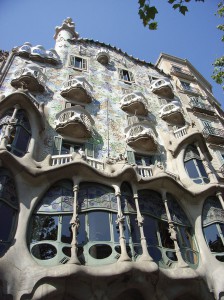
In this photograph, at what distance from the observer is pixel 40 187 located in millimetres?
11344

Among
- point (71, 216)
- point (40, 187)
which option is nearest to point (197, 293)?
point (71, 216)

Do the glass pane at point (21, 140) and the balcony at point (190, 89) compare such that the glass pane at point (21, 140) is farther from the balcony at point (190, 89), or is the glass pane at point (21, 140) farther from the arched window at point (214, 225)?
the balcony at point (190, 89)

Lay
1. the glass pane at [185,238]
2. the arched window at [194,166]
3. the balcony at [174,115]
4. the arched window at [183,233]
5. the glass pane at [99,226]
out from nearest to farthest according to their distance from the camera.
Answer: the glass pane at [99,226], the arched window at [183,233], the glass pane at [185,238], the arched window at [194,166], the balcony at [174,115]

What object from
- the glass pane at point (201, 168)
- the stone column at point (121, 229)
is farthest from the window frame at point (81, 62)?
the stone column at point (121, 229)

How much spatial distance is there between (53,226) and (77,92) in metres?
9.76

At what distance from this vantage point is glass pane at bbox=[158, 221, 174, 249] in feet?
37.3

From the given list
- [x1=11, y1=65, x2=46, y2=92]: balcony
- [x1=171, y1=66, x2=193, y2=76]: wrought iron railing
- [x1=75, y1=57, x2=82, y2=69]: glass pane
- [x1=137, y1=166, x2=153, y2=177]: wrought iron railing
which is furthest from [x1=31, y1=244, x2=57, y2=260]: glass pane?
[x1=171, y1=66, x2=193, y2=76]: wrought iron railing

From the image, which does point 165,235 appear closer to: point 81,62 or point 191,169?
point 191,169

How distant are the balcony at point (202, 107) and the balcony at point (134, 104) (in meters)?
4.96

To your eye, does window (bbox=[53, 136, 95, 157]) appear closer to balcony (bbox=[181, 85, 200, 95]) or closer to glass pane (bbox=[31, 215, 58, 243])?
glass pane (bbox=[31, 215, 58, 243])

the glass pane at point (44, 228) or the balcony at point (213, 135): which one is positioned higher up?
the balcony at point (213, 135)

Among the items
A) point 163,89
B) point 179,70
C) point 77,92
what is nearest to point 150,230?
point 77,92

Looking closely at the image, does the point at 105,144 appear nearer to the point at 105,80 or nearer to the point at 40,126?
the point at 40,126

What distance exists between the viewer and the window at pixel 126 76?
74.5 feet
